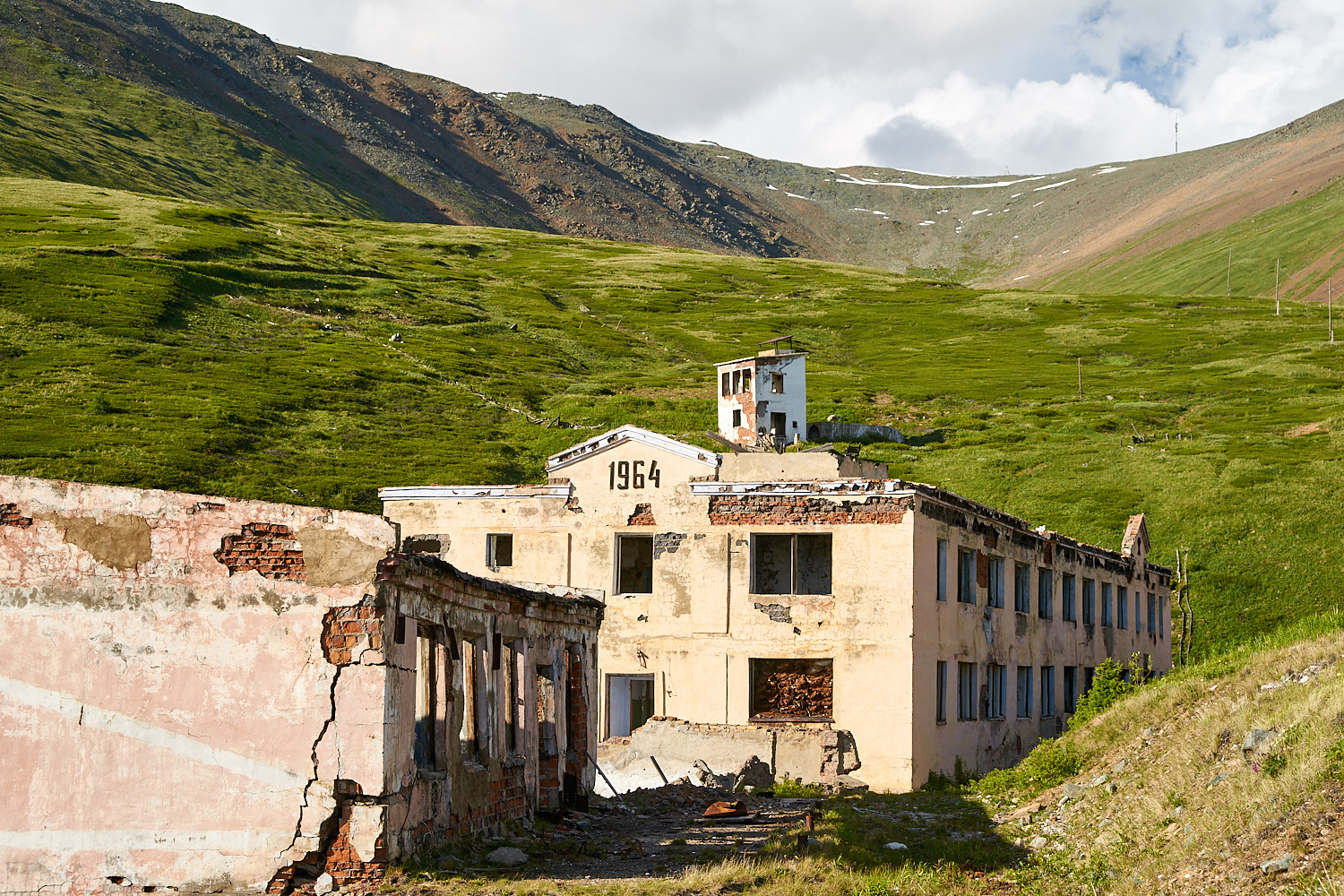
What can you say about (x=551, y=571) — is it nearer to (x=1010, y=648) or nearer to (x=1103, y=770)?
(x=1010, y=648)

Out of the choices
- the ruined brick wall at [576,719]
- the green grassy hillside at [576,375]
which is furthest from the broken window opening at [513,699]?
the green grassy hillside at [576,375]

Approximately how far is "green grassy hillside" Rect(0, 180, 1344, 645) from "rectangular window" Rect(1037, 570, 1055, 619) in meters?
12.4

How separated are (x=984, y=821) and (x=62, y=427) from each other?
54.2 meters

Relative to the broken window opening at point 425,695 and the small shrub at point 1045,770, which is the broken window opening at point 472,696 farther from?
the small shrub at point 1045,770

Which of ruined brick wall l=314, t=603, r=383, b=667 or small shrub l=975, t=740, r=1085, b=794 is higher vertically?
ruined brick wall l=314, t=603, r=383, b=667

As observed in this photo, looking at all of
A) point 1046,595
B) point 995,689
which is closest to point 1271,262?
point 1046,595

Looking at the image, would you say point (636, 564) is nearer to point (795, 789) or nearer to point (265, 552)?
point (795, 789)

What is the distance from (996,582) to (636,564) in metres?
10.0

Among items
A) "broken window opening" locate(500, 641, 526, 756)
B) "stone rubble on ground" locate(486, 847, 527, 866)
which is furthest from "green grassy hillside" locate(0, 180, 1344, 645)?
"stone rubble on ground" locate(486, 847, 527, 866)

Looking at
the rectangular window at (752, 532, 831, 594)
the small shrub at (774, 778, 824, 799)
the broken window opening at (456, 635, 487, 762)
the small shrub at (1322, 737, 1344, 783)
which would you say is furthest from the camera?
the rectangular window at (752, 532, 831, 594)

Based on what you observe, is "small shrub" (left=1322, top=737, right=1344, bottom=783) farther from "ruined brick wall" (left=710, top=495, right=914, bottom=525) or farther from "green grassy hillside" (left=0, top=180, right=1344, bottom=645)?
"green grassy hillside" (left=0, top=180, right=1344, bottom=645)

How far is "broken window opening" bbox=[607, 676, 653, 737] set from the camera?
1310 inches

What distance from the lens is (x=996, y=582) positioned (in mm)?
35250

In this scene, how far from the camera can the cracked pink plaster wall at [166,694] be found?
15062 mm
